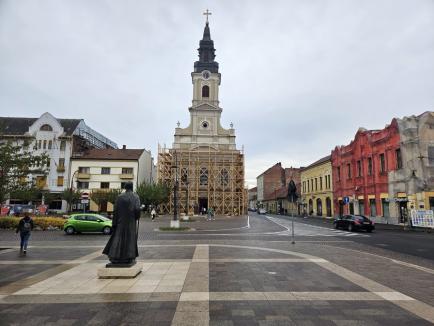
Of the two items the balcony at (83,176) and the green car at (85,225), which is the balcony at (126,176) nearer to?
the balcony at (83,176)

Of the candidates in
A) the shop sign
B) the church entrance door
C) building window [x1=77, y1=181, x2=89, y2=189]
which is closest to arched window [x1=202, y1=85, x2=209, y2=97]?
the church entrance door

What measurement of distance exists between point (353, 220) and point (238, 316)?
22728 mm

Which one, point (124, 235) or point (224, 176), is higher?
point (224, 176)

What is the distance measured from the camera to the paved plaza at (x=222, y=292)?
17.2 feet

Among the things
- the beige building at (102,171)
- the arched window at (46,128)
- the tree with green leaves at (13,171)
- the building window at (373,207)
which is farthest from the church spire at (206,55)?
the tree with green leaves at (13,171)

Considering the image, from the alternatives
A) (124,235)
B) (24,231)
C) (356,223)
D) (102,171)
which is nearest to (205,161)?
(102,171)

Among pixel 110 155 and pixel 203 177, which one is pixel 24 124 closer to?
pixel 110 155

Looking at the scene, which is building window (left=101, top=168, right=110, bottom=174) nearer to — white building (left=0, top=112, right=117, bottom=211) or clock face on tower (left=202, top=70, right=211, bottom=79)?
white building (left=0, top=112, right=117, bottom=211)

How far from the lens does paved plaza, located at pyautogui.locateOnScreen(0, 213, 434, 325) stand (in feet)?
17.2

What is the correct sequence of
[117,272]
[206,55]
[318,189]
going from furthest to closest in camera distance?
[206,55], [318,189], [117,272]

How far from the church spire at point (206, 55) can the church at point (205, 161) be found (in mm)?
1373

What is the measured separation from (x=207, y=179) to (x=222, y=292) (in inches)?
1881

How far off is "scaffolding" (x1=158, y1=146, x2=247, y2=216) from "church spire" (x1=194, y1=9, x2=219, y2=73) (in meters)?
17.6

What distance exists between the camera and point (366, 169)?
37.3m
